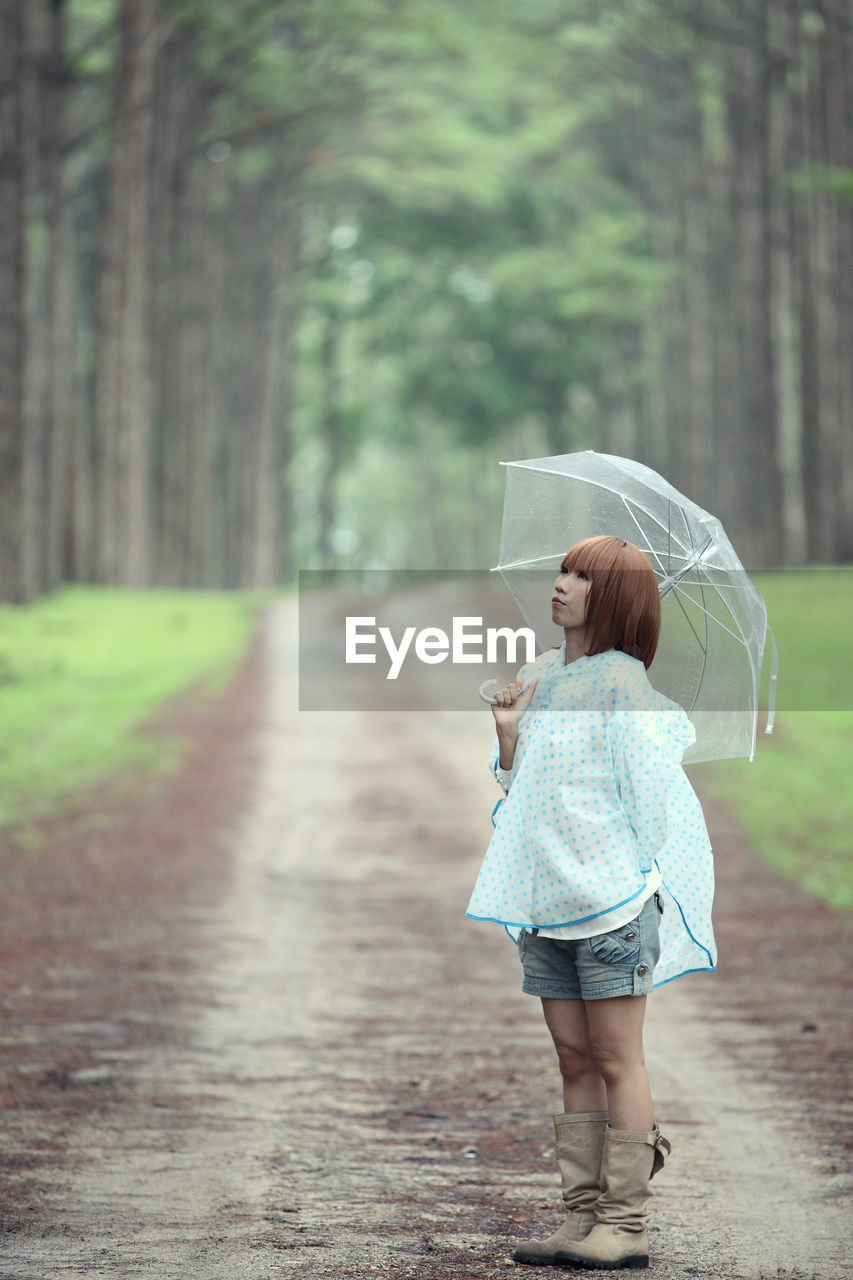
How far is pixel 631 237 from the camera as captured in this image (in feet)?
134

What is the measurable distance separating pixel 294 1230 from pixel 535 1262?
26.8 inches

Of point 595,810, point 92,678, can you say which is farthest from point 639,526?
point 92,678

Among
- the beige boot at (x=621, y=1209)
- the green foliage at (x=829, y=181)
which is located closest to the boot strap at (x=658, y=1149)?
the beige boot at (x=621, y=1209)

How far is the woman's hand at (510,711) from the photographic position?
425cm

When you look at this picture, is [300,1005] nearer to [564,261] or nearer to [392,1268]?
[392,1268]

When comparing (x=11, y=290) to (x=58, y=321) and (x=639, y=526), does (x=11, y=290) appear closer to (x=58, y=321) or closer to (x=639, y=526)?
(x=58, y=321)

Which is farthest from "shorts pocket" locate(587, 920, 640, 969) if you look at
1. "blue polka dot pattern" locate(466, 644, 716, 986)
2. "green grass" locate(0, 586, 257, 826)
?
"green grass" locate(0, 586, 257, 826)

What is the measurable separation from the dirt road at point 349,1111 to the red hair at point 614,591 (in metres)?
1.59

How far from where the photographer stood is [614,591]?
4.22 metres

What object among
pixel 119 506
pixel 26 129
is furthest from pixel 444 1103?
pixel 119 506

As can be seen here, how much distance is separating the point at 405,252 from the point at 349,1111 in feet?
132

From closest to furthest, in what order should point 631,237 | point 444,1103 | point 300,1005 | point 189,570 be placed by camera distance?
point 444,1103 → point 300,1005 → point 189,570 → point 631,237

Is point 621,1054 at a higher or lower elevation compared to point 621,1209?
higher

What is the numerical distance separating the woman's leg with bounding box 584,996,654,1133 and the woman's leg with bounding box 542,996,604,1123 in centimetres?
6
